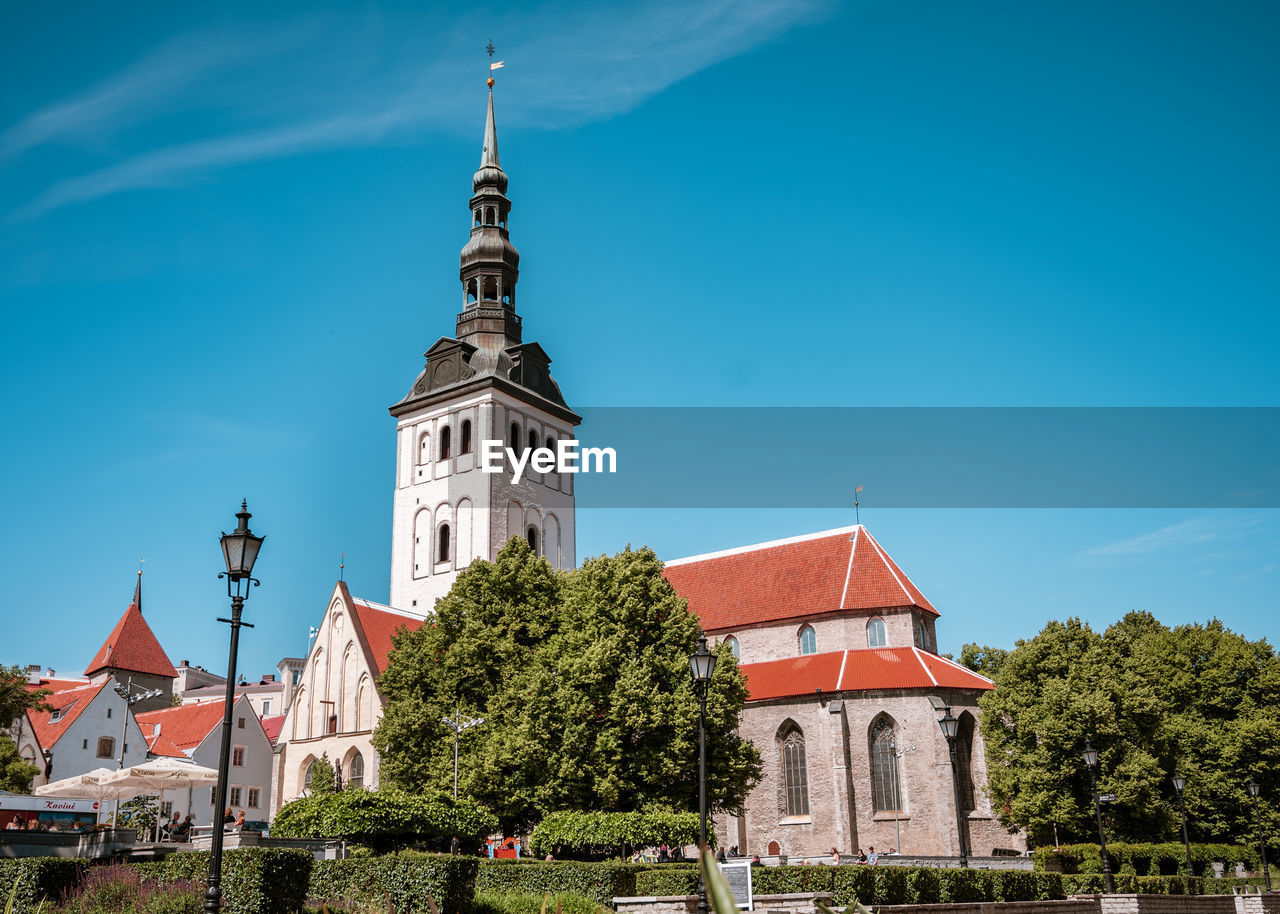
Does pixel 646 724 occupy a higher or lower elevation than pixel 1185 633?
lower

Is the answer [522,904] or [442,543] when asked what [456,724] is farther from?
[442,543]

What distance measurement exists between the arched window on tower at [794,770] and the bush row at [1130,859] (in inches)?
393

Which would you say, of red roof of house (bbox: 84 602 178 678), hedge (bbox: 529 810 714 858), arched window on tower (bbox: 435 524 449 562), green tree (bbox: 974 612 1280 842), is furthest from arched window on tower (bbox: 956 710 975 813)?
red roof of house (bbox: 84 602 178 678)

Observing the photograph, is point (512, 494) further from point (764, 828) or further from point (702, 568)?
point (764, 828)

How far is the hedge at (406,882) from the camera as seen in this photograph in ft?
58.2

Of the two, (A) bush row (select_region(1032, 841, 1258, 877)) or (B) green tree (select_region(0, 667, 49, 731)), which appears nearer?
(B) green tree (select_region(0, 667, 49, 731))

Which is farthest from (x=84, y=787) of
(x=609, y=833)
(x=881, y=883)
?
(x=881, y=883)

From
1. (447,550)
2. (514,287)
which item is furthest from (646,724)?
(514,287)

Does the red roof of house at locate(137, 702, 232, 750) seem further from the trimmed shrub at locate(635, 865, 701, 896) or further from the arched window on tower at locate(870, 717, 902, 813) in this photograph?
the trimmed shrub at locate(635, 865, 701, 896)

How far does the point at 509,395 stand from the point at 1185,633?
37241 millimetres

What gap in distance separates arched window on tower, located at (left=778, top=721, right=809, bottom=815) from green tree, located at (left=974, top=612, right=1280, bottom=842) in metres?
7.60

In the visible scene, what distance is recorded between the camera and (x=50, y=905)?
15227 mm

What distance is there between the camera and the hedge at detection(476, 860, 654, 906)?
2306cm

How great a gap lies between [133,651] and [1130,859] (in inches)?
2508
